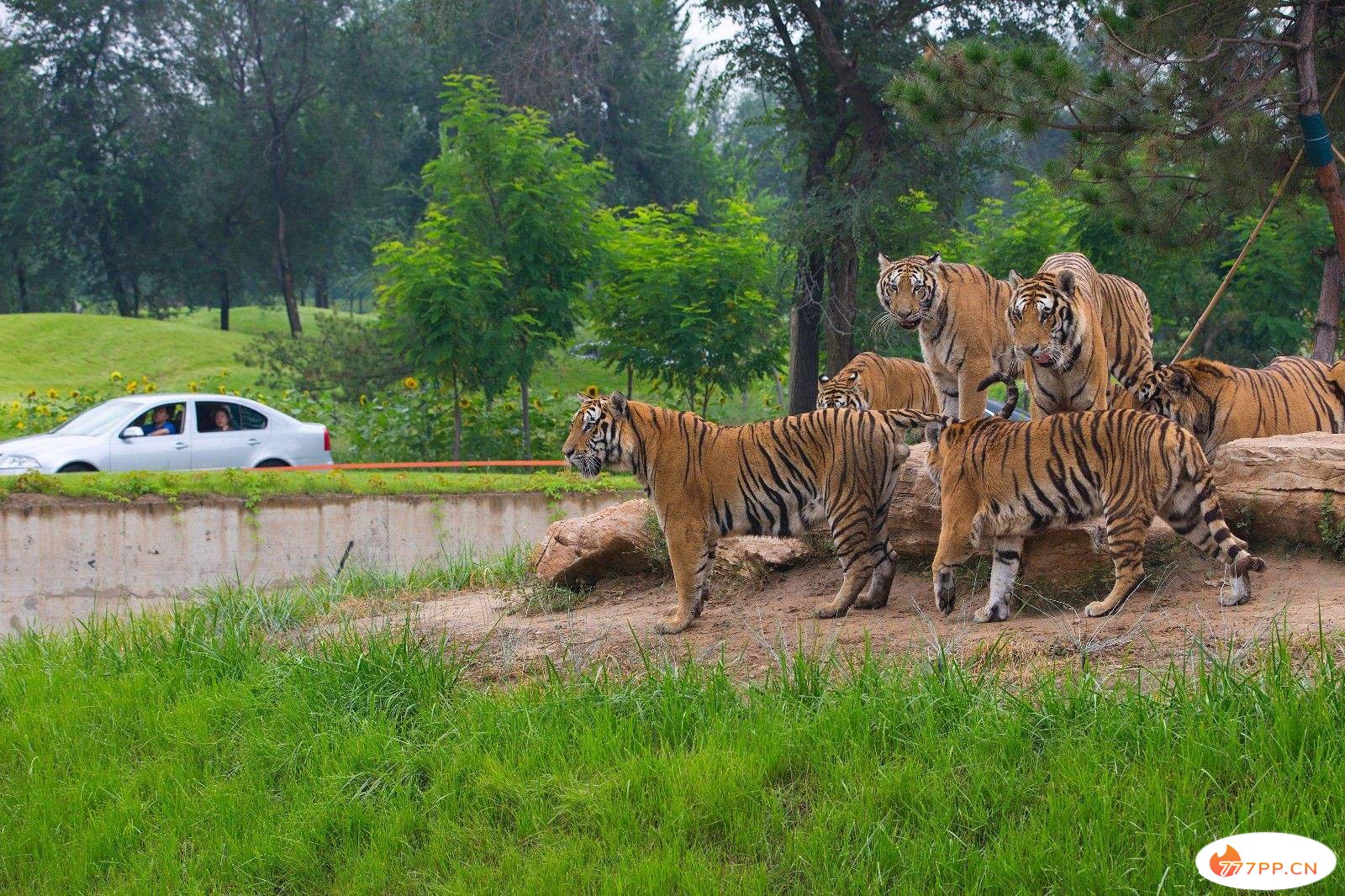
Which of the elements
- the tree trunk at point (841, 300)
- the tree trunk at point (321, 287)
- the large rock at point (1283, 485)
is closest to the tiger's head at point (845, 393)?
the large rock at point (1283, 485)

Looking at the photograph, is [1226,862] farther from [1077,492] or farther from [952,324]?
[952,324]

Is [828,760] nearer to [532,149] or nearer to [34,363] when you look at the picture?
[532,149]

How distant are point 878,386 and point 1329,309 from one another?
400 cm

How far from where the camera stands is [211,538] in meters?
12.8

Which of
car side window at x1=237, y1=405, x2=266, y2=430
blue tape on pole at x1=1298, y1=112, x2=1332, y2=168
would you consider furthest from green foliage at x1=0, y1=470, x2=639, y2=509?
blue tape on pole at x1=1298, y1=112, x2=1332, y2=168

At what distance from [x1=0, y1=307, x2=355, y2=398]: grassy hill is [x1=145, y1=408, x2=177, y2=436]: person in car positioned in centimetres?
1134

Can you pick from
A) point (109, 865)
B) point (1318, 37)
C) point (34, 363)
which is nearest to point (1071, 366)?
point (1318, 37)

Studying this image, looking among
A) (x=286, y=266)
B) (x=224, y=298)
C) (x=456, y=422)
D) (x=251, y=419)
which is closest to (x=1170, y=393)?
(x=456, y=422)

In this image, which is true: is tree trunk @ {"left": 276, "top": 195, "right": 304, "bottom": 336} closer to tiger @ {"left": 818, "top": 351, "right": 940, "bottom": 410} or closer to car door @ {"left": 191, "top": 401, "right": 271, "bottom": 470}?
car door @ {"left": 191, "top": 401, "right": 271, "bottom": 470}

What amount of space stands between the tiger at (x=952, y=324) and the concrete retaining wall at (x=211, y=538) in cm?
488

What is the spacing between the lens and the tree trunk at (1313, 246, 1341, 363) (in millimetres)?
10586

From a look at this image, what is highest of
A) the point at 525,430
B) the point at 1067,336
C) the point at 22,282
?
the point at 22,282

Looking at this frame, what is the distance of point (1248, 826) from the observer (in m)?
3.98

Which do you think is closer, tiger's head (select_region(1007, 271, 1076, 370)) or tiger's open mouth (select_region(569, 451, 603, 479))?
tiger's head (select_region(1007, 271, 1076, 370))
